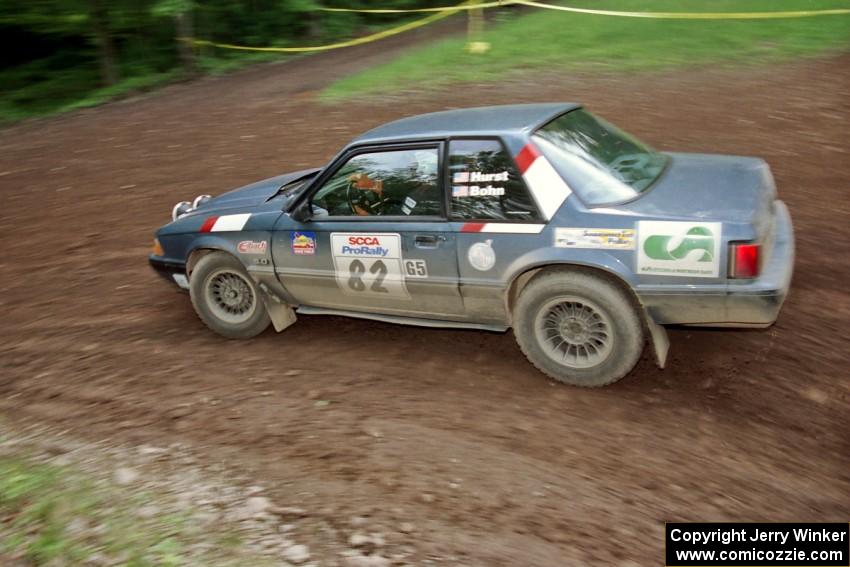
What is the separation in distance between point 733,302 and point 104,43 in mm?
17251

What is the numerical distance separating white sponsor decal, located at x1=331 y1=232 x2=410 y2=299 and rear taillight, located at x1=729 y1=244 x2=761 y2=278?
1.98m

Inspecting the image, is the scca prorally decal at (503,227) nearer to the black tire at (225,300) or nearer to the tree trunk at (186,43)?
the black tire at (225,300)

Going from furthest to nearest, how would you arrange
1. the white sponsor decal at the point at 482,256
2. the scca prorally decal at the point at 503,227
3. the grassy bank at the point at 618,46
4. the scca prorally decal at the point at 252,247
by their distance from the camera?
the grassy bank at the point at 618,46 → the scca prorally decal at the point at 252,247 → the white sponsor decal at the point at 482,256 → the scca prorally decal at the point at 503,227

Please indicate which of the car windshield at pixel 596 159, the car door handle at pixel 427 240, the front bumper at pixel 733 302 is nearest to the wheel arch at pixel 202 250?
the car door handle at pixel 427 240

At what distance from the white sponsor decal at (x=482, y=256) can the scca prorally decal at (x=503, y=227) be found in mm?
83

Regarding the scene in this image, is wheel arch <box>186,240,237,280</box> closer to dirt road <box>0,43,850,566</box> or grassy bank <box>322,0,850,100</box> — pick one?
dirt road <box>0,43,850,566</box>

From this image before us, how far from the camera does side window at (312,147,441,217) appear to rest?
4.69 metres

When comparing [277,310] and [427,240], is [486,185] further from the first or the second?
[277,310]

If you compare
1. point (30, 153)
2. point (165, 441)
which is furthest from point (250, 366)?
point (30, 153)

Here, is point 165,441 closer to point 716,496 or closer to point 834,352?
point 716,496

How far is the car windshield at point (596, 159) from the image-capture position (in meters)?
4.31

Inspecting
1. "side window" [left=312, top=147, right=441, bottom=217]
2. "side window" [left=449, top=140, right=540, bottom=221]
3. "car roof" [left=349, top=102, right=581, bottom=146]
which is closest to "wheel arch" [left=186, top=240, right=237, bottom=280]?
"side window" [left=312, top=147, right=441, bottom=217]

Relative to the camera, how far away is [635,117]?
1010 cm

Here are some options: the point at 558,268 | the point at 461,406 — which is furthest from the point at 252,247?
the point at 558,268
